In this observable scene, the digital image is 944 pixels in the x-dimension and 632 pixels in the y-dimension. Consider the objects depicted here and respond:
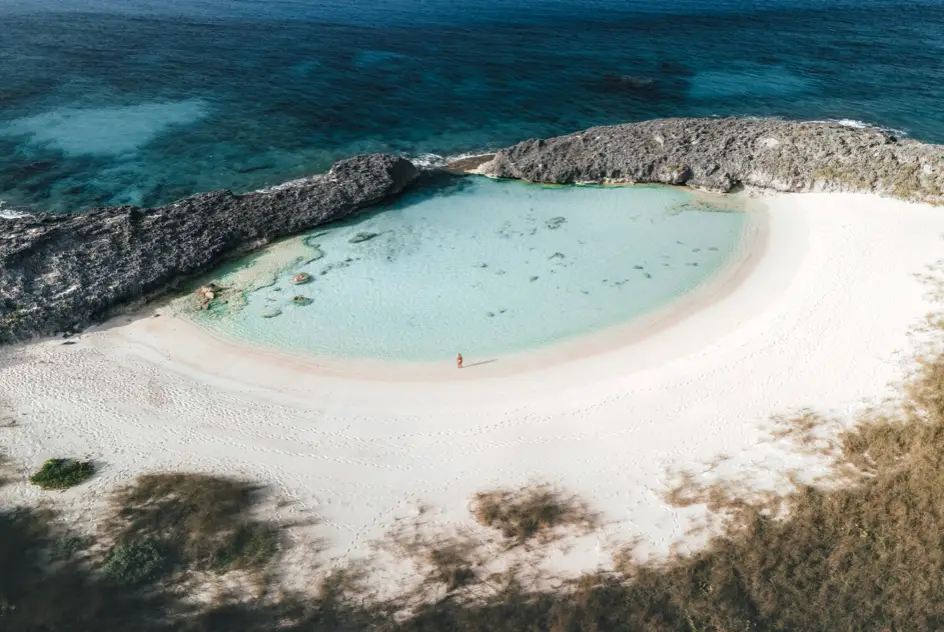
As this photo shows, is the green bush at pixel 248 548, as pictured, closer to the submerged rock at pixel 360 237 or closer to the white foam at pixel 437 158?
the submerged rock at pixel 360 237

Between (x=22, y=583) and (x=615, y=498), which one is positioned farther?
(x=615, y=498)

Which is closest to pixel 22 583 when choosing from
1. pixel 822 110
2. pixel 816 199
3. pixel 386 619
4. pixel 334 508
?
pixel 334 508

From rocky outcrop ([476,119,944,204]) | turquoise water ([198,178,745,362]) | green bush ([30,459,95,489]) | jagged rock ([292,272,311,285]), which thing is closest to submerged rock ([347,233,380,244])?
turquoise water ([198,178,745,362])

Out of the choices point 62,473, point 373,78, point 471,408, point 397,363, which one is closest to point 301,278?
point 397,363

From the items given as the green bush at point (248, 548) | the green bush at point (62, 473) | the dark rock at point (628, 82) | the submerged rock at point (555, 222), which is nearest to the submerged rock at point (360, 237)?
the submerged rock at point (555, 222)

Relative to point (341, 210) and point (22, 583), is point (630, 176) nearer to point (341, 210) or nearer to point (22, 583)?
point (341, 210)

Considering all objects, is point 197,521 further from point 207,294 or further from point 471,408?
point 207,294
